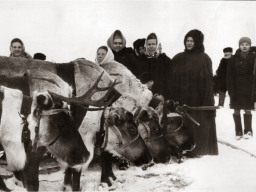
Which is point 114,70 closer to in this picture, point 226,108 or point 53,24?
point 53,24

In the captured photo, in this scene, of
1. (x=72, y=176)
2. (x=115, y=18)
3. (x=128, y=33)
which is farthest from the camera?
(x=128, y=33)

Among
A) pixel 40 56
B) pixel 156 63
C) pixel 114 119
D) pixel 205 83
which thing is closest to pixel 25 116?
pixel 114 119

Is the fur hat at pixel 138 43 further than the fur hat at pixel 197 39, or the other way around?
the fur hat at pixel 138 43

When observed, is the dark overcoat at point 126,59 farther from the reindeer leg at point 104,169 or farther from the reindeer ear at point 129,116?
the reindeer leg at point 104,169

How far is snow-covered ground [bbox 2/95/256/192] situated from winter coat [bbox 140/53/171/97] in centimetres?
97

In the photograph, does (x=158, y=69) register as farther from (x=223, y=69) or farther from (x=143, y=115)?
(x=223, y=69)

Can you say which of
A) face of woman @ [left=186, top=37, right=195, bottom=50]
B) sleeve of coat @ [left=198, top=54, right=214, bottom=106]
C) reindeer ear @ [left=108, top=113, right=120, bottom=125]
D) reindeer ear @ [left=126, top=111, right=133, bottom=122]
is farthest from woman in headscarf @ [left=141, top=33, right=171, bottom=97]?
reindeer ear @ [left=108, top=113, right=120, bottom=125]

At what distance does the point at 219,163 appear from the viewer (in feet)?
14.1

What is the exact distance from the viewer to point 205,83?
4.94m

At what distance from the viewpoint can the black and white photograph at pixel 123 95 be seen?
2941 mm

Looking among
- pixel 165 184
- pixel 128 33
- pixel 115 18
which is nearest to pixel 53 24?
pixel 115 18

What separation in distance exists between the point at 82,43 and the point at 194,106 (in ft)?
5.56

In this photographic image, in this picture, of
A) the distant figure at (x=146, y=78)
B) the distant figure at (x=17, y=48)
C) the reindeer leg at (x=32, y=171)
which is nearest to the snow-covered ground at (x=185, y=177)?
the reindeer leg at (x=32, y=171)

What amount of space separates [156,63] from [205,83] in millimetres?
662
